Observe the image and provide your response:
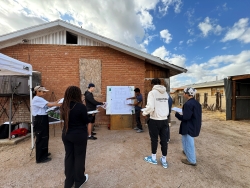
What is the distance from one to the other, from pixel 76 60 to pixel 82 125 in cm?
480

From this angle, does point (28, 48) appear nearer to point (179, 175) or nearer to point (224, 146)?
point (179, 175)

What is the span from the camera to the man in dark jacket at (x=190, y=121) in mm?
A: 3059

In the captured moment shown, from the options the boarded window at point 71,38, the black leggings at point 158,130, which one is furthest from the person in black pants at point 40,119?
the boarded window at point 71,38

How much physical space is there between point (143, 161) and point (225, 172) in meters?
1.83

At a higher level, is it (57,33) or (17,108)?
(57,33)

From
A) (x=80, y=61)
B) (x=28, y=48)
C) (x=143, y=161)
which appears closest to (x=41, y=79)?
(x=28, y=48)

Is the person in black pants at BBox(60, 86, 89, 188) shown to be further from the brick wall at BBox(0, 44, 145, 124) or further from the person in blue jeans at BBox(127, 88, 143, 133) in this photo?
the brick wall at BBox(0, 44, 145, 124)

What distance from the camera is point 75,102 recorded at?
2225 mm

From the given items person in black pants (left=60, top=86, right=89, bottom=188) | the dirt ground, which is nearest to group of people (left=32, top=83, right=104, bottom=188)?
person in black pants (left=60, top=86, right=89, bottom=188)

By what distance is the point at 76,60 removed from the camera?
6.29 meters

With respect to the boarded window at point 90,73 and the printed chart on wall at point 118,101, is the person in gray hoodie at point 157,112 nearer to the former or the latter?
the printed chart on wall at point 118,101

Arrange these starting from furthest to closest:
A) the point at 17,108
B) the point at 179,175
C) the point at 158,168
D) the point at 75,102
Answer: the point at 17,108, the point at 158,168, the point at 179,175, the point at 75,102

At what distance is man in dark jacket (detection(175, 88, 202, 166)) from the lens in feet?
10.0

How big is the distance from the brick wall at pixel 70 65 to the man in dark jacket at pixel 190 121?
363 cm
